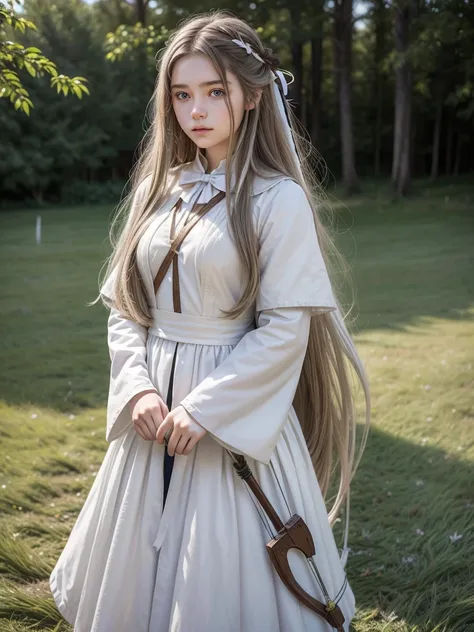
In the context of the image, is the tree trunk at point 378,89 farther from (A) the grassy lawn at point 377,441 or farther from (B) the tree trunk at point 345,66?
(A) the grassy lawn at point 377,441

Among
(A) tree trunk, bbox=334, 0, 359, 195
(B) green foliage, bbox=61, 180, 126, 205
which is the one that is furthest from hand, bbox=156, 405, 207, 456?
(B) green foliage, bbox=61, 180, 126, 205

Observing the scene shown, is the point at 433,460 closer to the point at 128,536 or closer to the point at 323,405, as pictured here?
the point at 323,405

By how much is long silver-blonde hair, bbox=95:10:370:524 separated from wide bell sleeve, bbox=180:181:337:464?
0.20 ft

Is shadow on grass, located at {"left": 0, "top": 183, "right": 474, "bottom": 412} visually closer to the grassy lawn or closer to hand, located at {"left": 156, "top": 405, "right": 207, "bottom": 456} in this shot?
the grassy lawn

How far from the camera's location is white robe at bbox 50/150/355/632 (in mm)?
1773

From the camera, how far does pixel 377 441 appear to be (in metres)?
4.00

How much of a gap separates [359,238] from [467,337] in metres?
6.35

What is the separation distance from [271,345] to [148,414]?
1.15ft

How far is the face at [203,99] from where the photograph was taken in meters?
1.84

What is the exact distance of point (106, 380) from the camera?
5180mm

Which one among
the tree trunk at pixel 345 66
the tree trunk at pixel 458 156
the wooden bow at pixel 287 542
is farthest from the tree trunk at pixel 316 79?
the wooden bow at pixel 287 542

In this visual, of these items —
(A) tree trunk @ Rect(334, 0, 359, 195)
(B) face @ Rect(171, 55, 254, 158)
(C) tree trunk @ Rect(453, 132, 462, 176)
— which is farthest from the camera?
(C) tree trunk @ Rect(453, 132, 462, 176)

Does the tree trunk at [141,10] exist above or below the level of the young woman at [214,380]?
above

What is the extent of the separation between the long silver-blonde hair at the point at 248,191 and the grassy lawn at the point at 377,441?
0.71 metres
